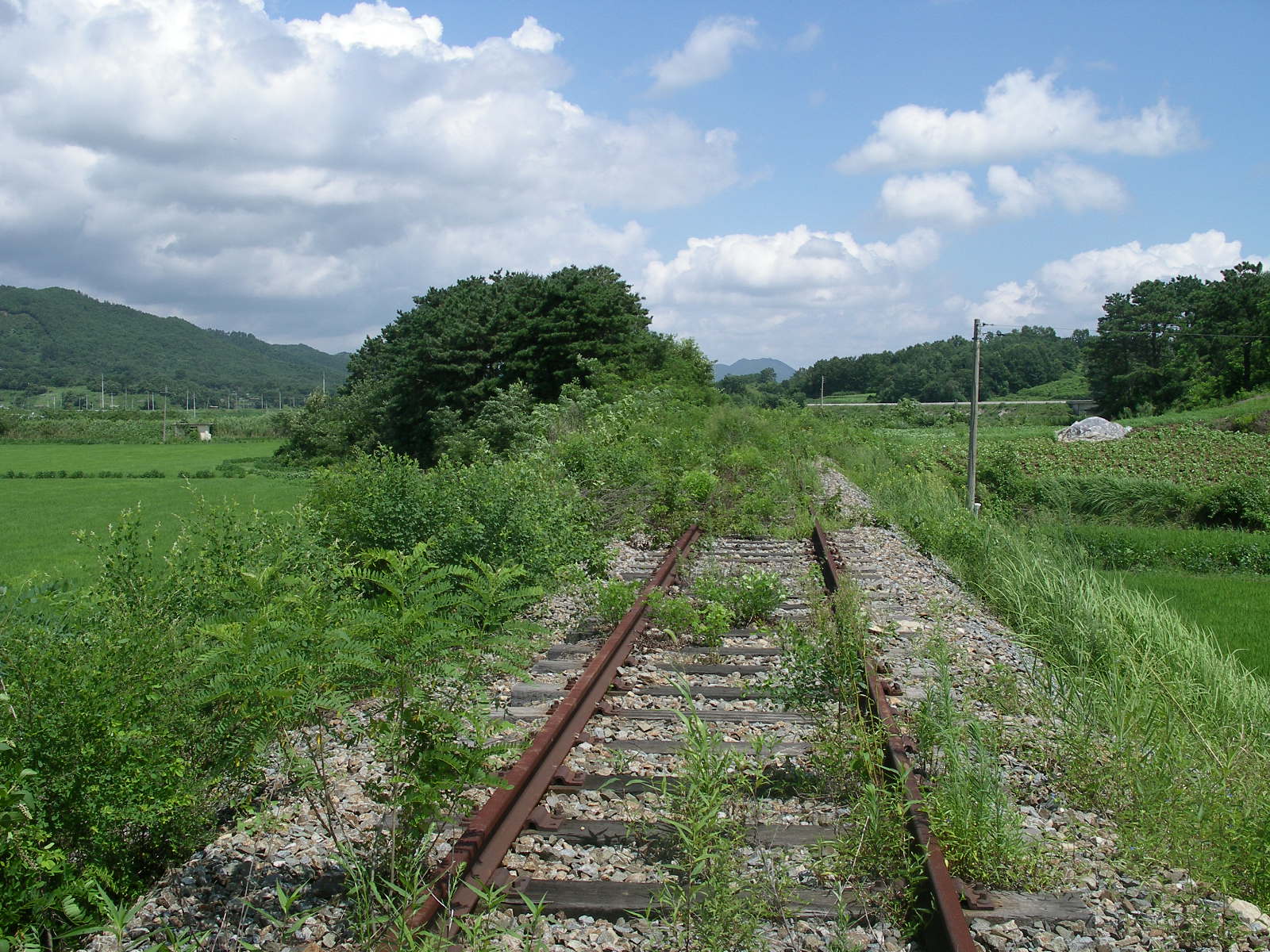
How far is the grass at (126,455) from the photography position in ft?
170

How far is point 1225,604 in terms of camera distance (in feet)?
47.8

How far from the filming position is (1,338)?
174 metres

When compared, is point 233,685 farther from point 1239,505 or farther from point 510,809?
point 1239,505

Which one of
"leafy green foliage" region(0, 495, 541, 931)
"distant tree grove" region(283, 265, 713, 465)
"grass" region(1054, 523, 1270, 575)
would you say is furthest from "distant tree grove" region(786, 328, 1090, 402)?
"leafy green foliage" region(0, 495, 541, 931)

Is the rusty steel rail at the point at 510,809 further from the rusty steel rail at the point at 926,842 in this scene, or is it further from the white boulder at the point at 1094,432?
the white boulder at the point at 1094,432

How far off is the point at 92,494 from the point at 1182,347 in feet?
264

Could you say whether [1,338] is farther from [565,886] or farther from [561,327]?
[565,886]

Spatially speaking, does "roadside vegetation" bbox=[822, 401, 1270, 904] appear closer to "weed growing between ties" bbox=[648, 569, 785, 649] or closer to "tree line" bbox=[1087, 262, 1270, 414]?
"weed growing between ties" bbox=[648, 569, 785, 649]

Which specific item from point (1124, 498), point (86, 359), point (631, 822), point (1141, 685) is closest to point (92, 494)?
point (1124, 498)

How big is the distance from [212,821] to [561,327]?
121 ft

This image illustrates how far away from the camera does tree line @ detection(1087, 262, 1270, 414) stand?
67.9 metres

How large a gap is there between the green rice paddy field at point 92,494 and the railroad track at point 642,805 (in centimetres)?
301

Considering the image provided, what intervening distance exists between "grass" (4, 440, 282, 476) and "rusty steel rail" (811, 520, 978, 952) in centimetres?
5301

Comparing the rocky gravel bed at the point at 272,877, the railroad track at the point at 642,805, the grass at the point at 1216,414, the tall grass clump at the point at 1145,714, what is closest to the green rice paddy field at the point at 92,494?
the rocky gravel bed at the point at 272,877
